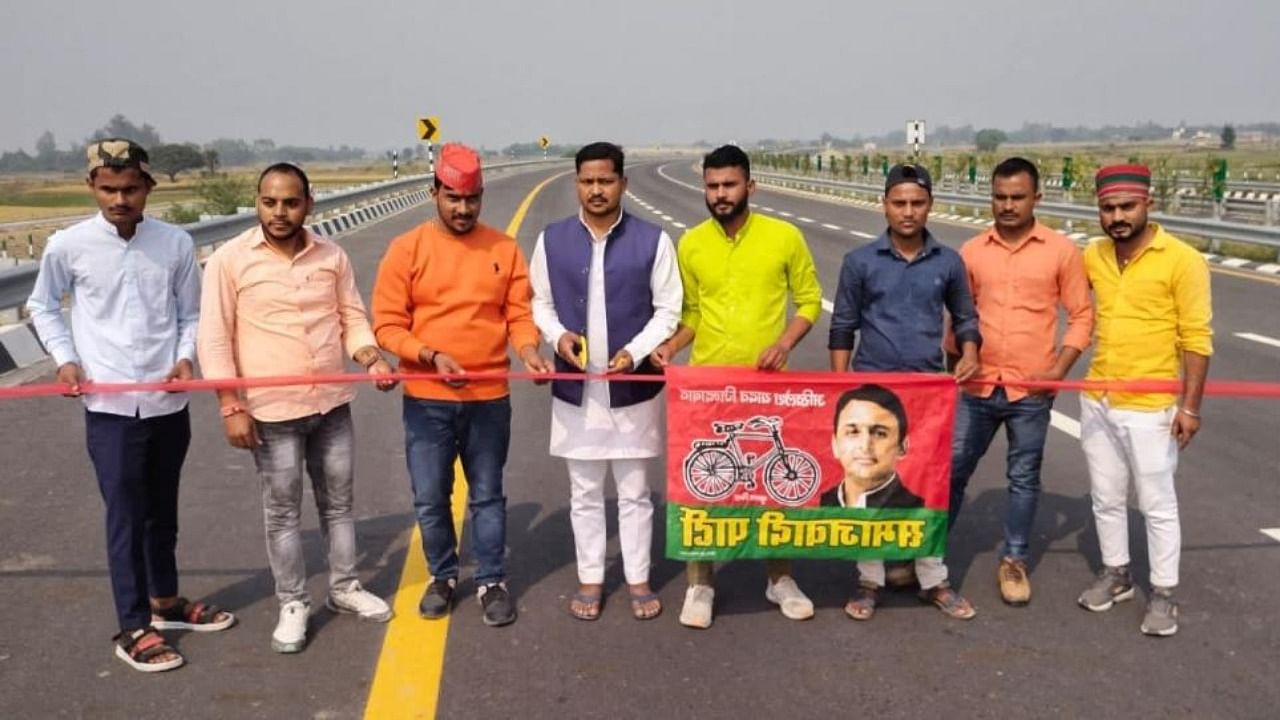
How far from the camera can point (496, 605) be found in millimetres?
4566

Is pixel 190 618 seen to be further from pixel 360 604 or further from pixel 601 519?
pixel 601 519

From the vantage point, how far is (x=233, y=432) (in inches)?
166

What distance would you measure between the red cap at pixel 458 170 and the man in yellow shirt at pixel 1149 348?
2.44m

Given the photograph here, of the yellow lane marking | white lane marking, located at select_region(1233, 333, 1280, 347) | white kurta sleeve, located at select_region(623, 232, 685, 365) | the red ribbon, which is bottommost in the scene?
the yellow lane marking

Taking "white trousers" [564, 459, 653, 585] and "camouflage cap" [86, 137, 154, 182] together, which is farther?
"white trousers" [564, 459, 653, 585]

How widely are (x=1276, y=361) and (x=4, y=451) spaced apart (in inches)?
401

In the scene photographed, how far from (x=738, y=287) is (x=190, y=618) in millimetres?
2575

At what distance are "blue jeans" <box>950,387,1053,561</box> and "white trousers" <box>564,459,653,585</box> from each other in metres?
1.34

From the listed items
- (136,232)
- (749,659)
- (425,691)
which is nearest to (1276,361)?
(749,659)

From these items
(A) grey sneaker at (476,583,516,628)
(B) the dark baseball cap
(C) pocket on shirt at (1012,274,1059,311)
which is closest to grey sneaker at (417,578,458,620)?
(A) grey sneaker at (476,583,516,628)

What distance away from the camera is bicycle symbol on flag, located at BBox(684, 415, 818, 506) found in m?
4.61

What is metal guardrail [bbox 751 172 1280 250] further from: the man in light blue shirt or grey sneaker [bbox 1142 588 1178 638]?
the man in light blue shirt

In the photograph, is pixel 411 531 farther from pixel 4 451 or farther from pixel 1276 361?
pixel 1276 361

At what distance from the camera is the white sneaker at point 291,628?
14.1 ft
